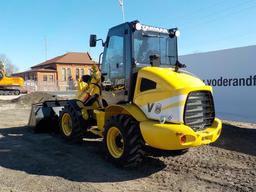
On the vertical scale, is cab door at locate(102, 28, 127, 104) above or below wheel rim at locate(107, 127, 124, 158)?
above

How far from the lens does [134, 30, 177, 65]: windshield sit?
7.07 m

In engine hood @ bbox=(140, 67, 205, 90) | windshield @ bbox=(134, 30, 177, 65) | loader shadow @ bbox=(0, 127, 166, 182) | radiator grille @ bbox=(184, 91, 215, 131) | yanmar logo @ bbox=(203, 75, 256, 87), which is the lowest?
loader shadow @ bbox=(0, 127, 166, 182)

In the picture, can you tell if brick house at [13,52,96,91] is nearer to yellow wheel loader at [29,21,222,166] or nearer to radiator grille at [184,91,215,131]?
yellow wheel loader at [29,21,222,166]

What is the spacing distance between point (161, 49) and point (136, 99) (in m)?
1.49

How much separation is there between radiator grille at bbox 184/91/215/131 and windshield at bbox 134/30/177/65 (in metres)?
1.40

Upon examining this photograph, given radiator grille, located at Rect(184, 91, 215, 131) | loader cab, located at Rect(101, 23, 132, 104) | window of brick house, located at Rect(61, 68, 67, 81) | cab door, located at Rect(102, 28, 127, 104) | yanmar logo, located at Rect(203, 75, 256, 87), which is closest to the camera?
radiator grille, located at Rect(184, 91, 215, 131)

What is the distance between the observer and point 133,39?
23.0ft

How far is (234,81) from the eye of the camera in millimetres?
12266

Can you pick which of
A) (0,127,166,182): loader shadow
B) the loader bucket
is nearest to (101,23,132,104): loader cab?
(0,127,166,182): loader shadow

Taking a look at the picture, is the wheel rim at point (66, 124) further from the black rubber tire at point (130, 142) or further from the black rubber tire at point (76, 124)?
the black rubber tire at point (130, 142)

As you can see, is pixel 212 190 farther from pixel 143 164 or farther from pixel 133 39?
pixel 133 39

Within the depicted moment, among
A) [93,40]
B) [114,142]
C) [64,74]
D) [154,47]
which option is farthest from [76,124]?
[64,74]

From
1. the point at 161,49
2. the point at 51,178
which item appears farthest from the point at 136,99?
the point at 51,178

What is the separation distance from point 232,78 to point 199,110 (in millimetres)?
6552
